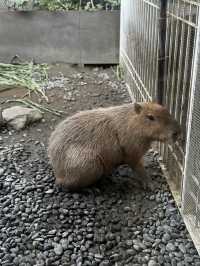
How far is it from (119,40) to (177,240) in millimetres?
5787

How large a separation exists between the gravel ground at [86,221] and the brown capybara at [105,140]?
0.64 feet

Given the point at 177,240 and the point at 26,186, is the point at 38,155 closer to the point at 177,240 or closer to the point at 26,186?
the point at 26,186

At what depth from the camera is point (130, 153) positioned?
156 inches

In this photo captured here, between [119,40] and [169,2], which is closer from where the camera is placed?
[169,2]

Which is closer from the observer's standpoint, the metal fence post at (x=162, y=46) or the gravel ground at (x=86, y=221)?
the gravel ground at (x=86, y=221)

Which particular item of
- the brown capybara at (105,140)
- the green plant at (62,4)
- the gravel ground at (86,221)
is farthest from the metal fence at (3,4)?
the brown capybara at (105,140)

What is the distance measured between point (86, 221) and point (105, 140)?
0.76 meters

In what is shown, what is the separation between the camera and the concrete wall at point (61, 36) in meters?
8.43

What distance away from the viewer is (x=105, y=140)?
3.93m

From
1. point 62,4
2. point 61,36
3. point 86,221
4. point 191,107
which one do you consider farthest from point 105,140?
point 62,4

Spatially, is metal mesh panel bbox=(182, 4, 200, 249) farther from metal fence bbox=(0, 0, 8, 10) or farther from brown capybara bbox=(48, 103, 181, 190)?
metal fence bbox=(0, 0, 8, 10)

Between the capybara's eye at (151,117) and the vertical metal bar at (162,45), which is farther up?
the vertical metal bar at (162,45)

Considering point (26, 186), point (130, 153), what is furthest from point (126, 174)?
point (26, 186)

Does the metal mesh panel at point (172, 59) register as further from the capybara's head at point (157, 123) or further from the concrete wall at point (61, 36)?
the concrete wall at point (61, 36)
